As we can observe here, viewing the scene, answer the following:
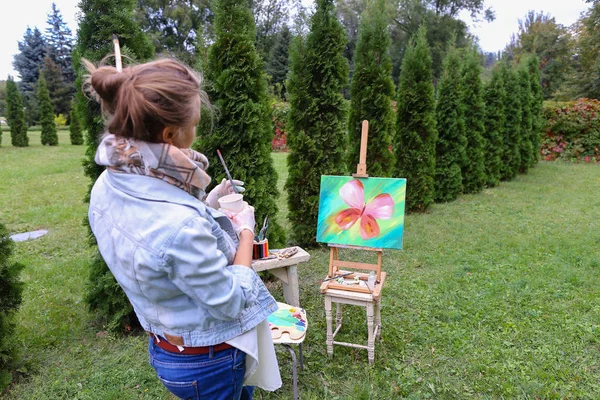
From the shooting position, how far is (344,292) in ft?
9.04

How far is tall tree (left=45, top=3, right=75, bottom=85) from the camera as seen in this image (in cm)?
3325

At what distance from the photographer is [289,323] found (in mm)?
2346

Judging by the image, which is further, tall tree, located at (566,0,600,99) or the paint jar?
tall tree, located at (566,0,600,99)

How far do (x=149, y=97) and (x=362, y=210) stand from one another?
7.11 feet

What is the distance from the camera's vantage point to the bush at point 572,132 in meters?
12.8

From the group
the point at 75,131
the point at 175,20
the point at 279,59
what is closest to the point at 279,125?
the point at 75,131

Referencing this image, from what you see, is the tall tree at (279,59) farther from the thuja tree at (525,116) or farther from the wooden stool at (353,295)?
the wooden stool at (353,295)

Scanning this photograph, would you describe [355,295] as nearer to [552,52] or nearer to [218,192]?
[218,192]

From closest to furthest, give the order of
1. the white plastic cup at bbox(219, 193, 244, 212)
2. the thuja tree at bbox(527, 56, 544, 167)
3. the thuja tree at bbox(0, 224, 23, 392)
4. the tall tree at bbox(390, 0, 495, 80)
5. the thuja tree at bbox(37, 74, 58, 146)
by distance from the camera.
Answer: the white plastic cup at bbox(219, 193, 244, 212)
the thuja tree at bbox(0, 224, 23, 392)
the thuja tree at bbox(527, 56, 544, 167)
the thuja tree at bbox(37, 74, 58, 146)
the tall tree at bbox(390, 0, 495, 80)

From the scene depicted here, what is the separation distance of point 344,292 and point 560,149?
1360cm

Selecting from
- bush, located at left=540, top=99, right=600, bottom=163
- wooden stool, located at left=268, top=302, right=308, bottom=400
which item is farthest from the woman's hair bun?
bush, located at left=540, top=99, right=600, bottom=163

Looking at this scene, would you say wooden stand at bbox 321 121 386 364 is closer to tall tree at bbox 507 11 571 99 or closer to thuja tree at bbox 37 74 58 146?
thuja tree at bbox 37 74 58 146

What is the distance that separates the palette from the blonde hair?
1.43 metres

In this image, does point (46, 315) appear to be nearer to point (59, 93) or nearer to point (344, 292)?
point (344, 292)
